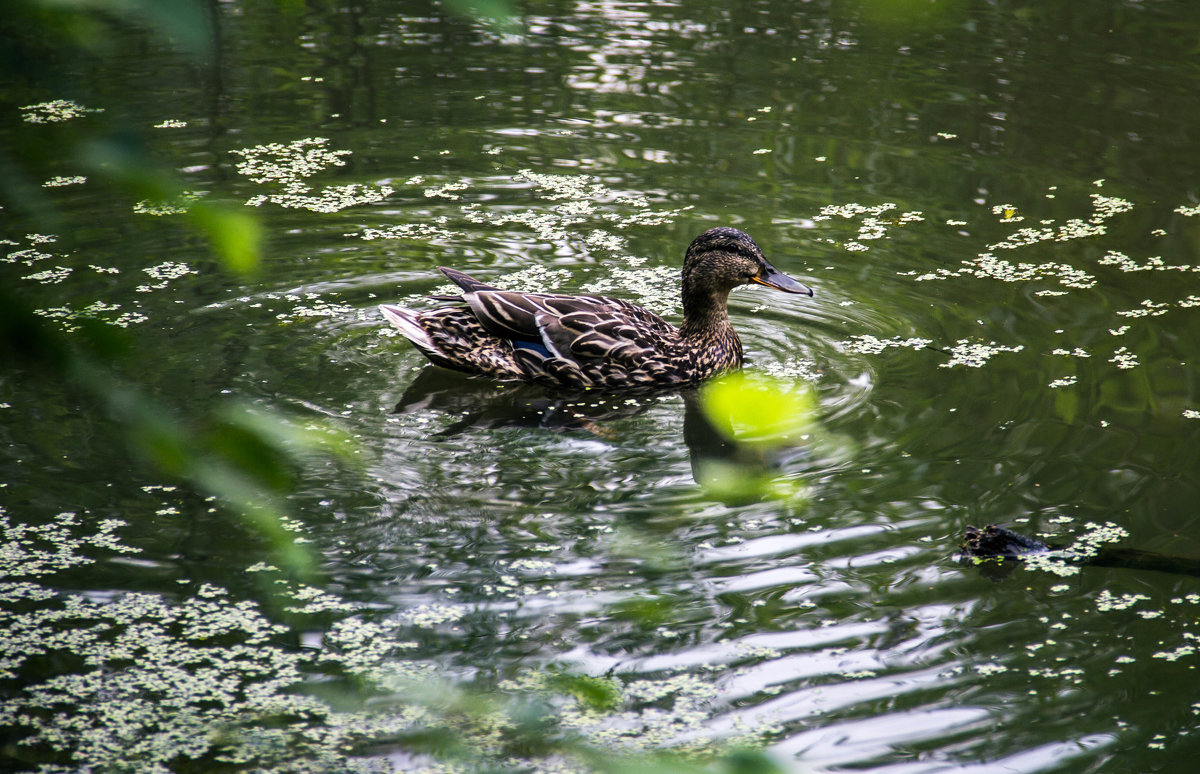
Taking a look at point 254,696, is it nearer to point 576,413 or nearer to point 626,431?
point 626,431

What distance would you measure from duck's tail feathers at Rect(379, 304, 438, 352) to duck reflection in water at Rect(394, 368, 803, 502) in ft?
0.68

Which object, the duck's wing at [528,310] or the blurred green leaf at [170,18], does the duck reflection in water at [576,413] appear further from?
the blurred green leaf at [170,18]

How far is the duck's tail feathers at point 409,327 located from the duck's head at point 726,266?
1.53 metres

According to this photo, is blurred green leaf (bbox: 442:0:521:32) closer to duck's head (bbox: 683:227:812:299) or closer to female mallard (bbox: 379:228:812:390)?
female mallard (bbox: 379:228:812:390)

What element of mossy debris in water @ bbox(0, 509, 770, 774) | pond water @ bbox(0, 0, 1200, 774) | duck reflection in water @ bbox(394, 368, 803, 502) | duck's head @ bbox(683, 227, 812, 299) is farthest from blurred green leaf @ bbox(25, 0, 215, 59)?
duck's head @ bbox(683, 227, 812, 299)

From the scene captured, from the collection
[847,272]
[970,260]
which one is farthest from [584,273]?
[970,260]

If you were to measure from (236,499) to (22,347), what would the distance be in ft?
0.90


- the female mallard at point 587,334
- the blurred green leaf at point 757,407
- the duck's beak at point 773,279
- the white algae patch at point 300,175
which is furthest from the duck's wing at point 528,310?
the white algae patch at point 300,175

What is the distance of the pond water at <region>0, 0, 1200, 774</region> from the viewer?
3.63m

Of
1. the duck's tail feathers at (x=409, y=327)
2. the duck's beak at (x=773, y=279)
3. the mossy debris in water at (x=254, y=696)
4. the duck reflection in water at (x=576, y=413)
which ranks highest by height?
the duck's beak at (x=773, y=279)

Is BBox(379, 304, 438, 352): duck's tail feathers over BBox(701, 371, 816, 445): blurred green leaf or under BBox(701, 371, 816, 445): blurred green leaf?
over

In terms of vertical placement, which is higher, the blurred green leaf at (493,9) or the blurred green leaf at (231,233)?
the blurred green leaf at (493,9)

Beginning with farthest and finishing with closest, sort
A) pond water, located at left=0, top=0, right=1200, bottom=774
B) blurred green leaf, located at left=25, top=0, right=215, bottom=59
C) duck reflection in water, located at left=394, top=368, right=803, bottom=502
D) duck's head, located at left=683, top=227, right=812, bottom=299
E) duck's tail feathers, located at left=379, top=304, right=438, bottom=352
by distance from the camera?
1. duck's head, located at left=683, top=227, right=812, bottom=299
2. duck's tail feathers, located at left=379, top=304, right=438, bottom=352
3. duck reflection in water, located at left=394, top=368, right=803, bottom=502
4. pond water, located at left=0, top=0, right=1200, bottom=774
5. blurred green leaf, located at left=25, top=0, right=215, bottom=59

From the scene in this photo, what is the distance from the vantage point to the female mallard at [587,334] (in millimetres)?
6227
